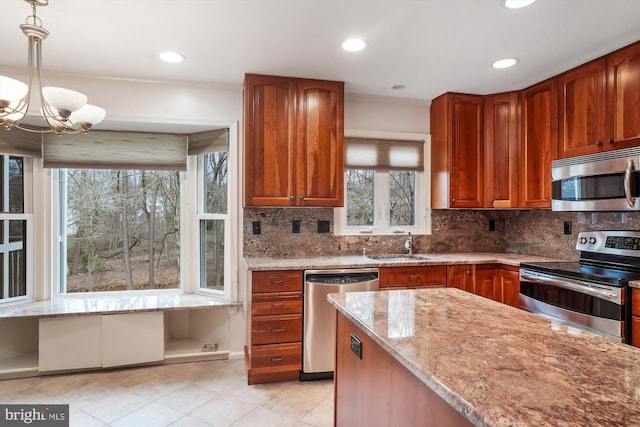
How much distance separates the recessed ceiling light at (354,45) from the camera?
7.80 feet

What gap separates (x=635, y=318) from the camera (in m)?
2.17

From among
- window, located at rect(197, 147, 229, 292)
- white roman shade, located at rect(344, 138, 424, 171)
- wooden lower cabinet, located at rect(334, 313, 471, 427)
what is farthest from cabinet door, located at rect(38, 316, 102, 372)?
white roman shade, located at rect(344, 138, 424, 171)

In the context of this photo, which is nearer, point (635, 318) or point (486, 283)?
point (635, 318)

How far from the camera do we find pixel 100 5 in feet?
6.40

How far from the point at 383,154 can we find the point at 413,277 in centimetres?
125

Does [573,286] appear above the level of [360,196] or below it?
below

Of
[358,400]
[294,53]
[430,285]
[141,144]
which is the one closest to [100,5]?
[294,53]

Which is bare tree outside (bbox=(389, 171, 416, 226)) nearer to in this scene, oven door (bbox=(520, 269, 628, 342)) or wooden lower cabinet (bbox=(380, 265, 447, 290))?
wooden lower cabinet (bbox=(380, 265, 447, 290))

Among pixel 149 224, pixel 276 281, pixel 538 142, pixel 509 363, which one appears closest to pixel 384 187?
pixel 538 142

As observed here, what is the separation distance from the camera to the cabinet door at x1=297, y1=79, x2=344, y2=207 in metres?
3.01

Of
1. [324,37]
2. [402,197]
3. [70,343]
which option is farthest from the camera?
[402,197]

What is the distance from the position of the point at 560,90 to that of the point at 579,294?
5.32 feet

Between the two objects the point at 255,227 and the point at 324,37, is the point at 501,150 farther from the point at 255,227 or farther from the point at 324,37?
the point at 255,227

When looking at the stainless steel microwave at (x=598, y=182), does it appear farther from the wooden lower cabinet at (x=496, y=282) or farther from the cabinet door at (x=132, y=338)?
the cabinet door at (x=132, y=338)
